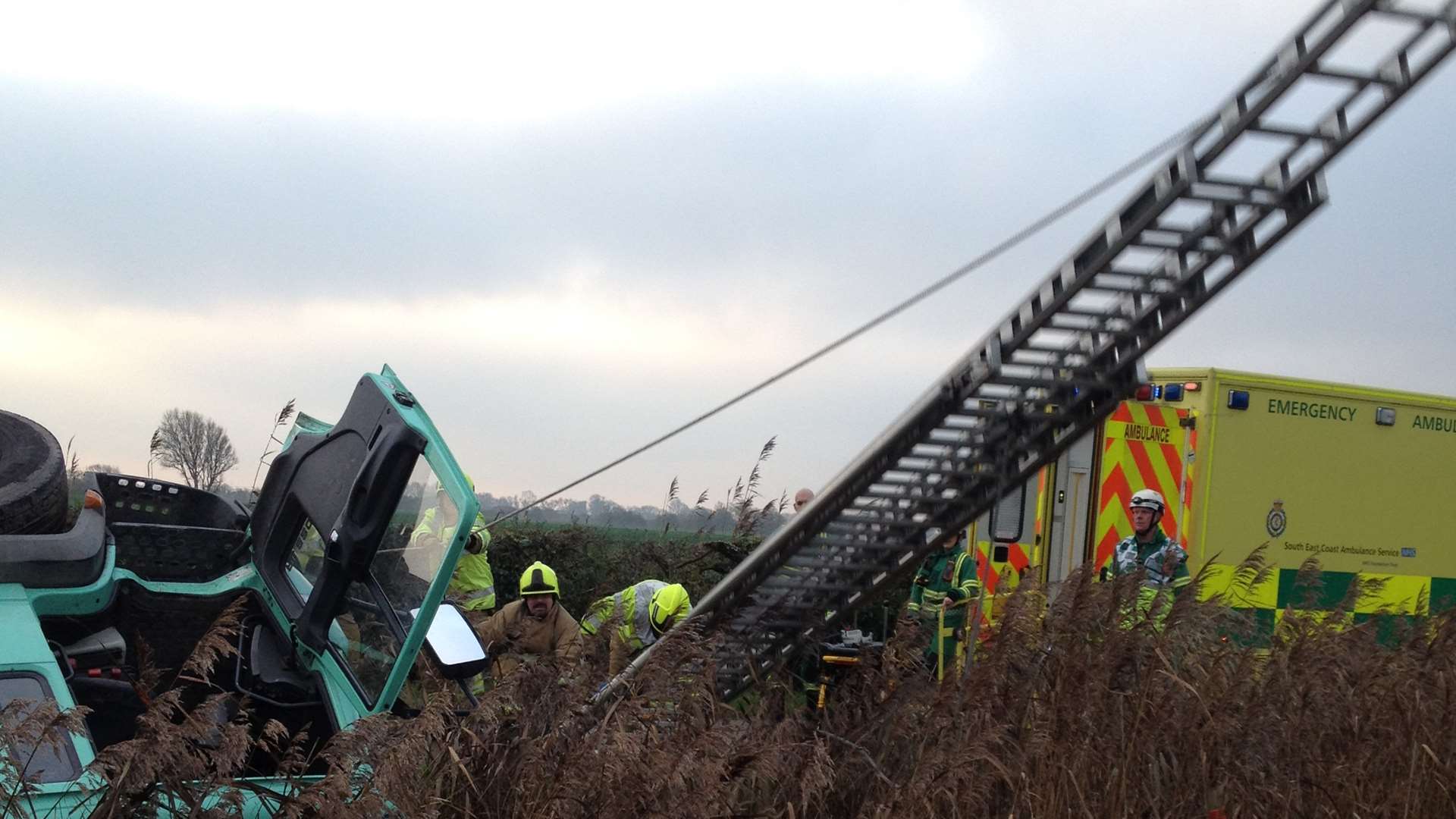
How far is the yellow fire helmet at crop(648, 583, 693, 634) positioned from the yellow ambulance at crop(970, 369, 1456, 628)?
117 inches

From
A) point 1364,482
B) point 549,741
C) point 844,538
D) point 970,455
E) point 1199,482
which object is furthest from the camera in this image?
point 1364,482

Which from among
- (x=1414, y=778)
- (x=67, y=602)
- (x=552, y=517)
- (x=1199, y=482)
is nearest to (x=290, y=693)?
(x=67, y=602)

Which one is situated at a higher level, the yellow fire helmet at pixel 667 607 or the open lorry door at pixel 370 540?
the open lorry door at pixel 370 540

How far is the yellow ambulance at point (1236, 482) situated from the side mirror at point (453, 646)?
5.65 metres

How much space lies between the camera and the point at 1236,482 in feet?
31.1

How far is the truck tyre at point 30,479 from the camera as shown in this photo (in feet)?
13.4

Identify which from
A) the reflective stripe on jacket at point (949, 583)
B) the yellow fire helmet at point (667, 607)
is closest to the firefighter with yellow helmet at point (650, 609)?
the yellow fire helmet at point (667, 607)

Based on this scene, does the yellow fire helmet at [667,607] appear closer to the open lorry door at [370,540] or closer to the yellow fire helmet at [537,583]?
the yellow fire helmet at [537,583]

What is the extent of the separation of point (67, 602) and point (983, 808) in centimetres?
290

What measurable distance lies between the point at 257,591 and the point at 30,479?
79cm

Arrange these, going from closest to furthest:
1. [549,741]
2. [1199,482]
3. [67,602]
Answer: [549,741], [67,602], [1199,482]

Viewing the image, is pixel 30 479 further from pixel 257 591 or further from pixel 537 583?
pixel 537 583

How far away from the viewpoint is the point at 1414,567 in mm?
10516

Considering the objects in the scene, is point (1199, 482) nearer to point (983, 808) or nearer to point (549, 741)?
point (983, 808)
